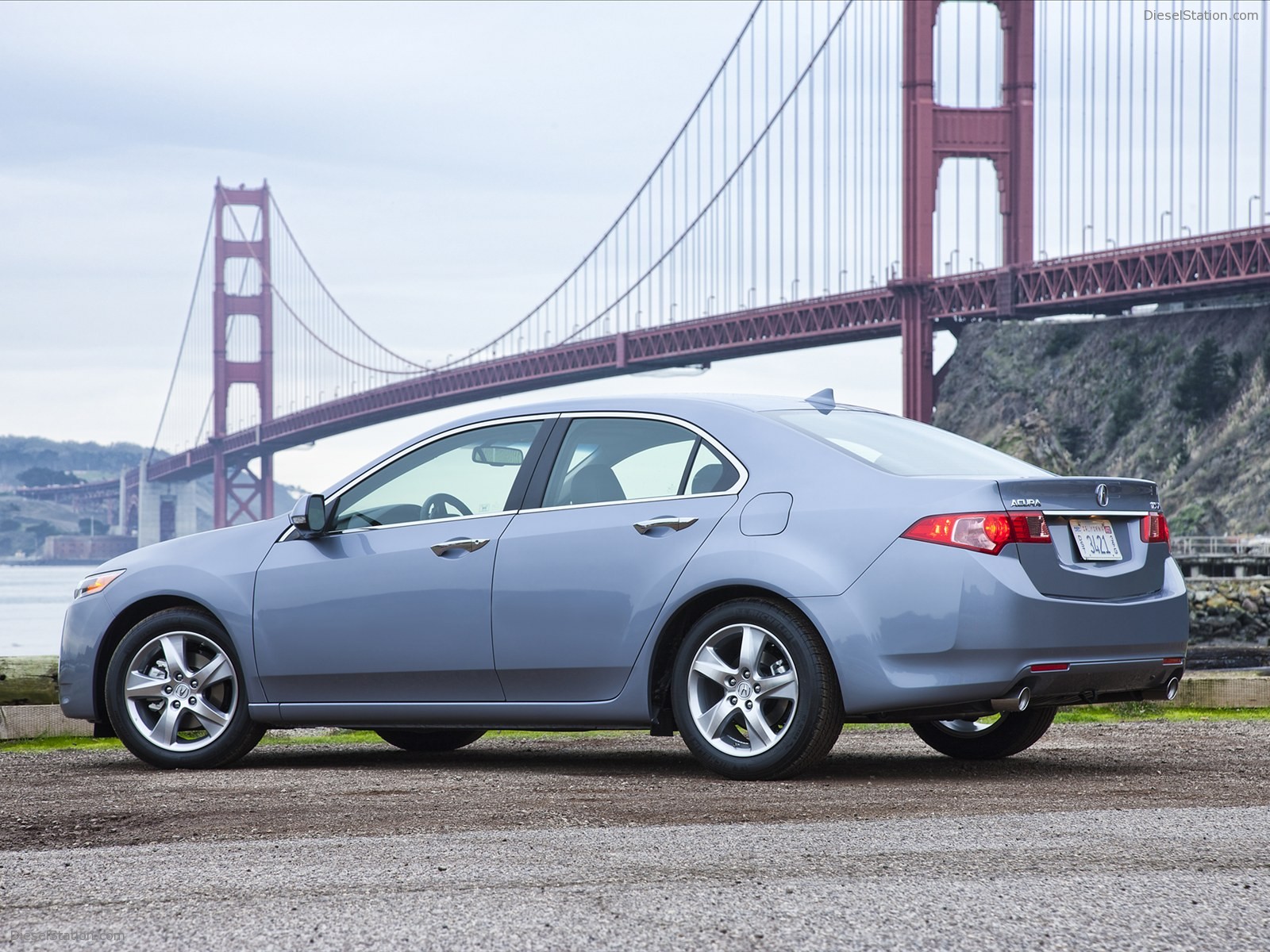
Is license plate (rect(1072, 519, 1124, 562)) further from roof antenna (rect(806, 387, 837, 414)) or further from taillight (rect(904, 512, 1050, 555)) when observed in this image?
roof antenna (rect(806, 387, 837, 414))

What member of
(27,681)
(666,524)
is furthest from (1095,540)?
(27,681)

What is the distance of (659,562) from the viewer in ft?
19.3

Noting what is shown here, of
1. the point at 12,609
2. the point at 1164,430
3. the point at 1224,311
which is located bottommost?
the point at 12,609

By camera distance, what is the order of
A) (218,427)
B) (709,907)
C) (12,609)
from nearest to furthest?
(709,907) < (12,609) < (218,427)

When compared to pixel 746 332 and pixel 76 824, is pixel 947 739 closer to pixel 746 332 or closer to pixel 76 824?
pixel 76 824

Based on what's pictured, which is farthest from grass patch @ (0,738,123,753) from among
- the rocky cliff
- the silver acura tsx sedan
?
the rocky cliff

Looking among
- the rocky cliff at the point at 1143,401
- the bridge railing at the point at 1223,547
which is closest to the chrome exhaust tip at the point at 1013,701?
the bridge railing at the point at 1223,547

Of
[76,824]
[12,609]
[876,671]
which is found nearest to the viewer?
[76,824]

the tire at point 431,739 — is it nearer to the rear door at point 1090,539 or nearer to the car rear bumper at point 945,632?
the car rear bumper at point 945,632

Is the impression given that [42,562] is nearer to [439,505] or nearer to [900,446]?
[439,505]

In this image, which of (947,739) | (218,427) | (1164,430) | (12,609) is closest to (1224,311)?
(1164,430)

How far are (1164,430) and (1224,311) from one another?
18.2 feet

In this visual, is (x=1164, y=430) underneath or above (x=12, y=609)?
above

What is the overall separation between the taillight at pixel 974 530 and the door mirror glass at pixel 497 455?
162cm
